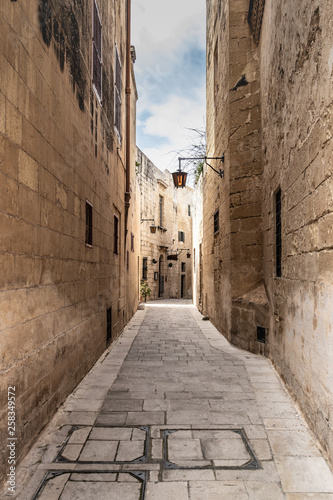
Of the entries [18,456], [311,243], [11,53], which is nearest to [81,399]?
[18,456]

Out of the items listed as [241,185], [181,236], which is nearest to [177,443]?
[241,185]

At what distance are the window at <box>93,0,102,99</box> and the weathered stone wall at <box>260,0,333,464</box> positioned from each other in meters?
2.77

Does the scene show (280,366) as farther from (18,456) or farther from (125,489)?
(18,456)

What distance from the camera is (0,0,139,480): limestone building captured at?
102 inches

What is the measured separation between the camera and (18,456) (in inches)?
104

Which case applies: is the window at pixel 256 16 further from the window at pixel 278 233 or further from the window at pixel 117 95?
the window at pixel 278 233

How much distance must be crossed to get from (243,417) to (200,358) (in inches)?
93.5

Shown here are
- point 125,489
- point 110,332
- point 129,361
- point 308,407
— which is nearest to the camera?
point 125,489

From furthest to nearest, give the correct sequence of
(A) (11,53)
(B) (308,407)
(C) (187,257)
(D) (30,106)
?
(C) (187,257) < (B) (308,407) < (D) (30,106) < (A) (11,53)

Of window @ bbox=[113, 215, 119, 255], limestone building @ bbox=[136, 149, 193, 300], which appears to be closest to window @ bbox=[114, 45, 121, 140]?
window @ bbox=[113, 215, 119, 255]

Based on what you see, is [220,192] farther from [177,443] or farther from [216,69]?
[177,443]

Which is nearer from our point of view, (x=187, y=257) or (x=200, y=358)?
(x=200, y=358)

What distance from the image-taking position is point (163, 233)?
2472 cm

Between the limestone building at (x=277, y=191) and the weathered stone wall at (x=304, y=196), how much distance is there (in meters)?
0.01
